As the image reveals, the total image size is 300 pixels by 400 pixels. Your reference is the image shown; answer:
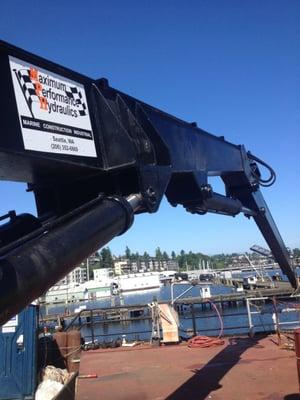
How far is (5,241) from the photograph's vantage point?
140 inches

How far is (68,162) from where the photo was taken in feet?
11.8

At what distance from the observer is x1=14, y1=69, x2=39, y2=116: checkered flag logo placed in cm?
323

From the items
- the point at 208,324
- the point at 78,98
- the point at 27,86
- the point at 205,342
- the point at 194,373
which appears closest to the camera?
the point at 27,86

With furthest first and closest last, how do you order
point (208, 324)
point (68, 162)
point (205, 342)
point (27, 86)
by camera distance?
point (208, 324) < point (205, 342) < point (68, 162) < point (27, 86)

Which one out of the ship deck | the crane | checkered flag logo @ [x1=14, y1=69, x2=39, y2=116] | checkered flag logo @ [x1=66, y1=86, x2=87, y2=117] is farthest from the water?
checkered flag logo @ [x1=14, y1=69, x2=39, y2=116]

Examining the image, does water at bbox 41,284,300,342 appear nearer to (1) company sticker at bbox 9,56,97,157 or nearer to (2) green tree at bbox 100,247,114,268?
(1) company sticker at bbox 9,56,97,157

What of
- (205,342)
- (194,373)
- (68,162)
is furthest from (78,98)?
(205,342)

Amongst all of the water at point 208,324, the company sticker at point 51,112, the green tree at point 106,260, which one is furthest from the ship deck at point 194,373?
the green tree at point 106,260

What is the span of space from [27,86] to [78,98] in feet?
2.04

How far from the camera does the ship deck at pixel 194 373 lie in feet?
25.8

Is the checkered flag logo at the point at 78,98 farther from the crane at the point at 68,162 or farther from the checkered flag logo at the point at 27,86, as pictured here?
the checkered flag logo at the point at 27,86

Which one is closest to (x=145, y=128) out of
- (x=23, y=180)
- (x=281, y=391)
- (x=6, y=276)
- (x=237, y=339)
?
(x=23, y=180)

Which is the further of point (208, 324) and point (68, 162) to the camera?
point (208, 324)

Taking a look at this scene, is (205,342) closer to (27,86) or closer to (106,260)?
(27,86)
